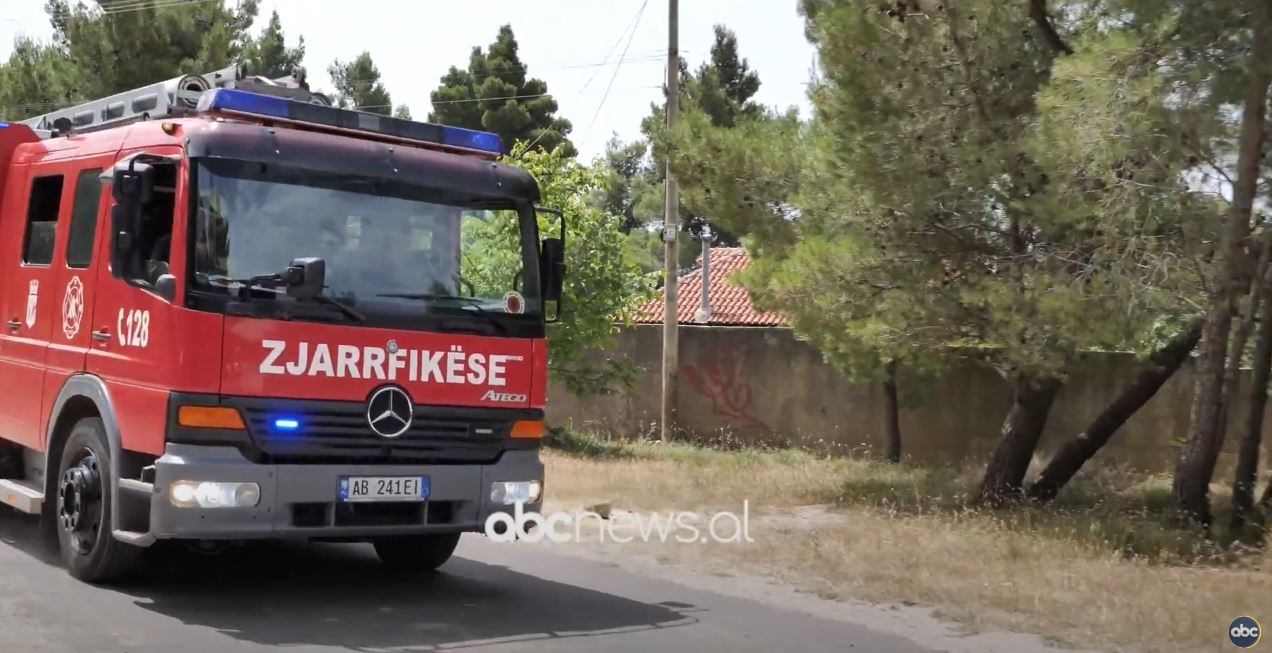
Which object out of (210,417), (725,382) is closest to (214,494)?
(210,417)

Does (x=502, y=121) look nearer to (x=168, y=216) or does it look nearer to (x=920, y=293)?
(x=920, y=293)

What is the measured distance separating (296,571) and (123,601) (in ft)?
5.13

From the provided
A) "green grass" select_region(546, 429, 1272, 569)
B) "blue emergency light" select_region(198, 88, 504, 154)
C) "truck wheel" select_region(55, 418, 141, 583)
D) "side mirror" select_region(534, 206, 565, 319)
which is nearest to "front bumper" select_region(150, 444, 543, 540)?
"truck wheel" select_region(55, 418, 141, 583)

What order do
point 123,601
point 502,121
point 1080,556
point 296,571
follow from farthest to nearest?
point 502,121, point 1080,556, point 296,571, point 123,601

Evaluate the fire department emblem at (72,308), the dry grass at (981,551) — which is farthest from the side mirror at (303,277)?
the dry grass at (981,551)

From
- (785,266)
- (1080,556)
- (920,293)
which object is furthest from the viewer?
(785,266)

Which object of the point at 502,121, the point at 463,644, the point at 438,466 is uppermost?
the point at 502,121

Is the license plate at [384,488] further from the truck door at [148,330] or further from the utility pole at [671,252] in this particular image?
the utility pole at [671,252]

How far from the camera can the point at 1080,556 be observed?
33.6ft

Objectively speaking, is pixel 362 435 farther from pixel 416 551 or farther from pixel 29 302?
pixel 29 302

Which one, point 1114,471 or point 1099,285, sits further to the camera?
point 1114,471

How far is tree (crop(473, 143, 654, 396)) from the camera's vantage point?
63.7ft

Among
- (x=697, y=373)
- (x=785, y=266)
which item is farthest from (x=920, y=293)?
(x=697, y=373)

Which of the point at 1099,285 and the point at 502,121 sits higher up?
the point at 502,121
